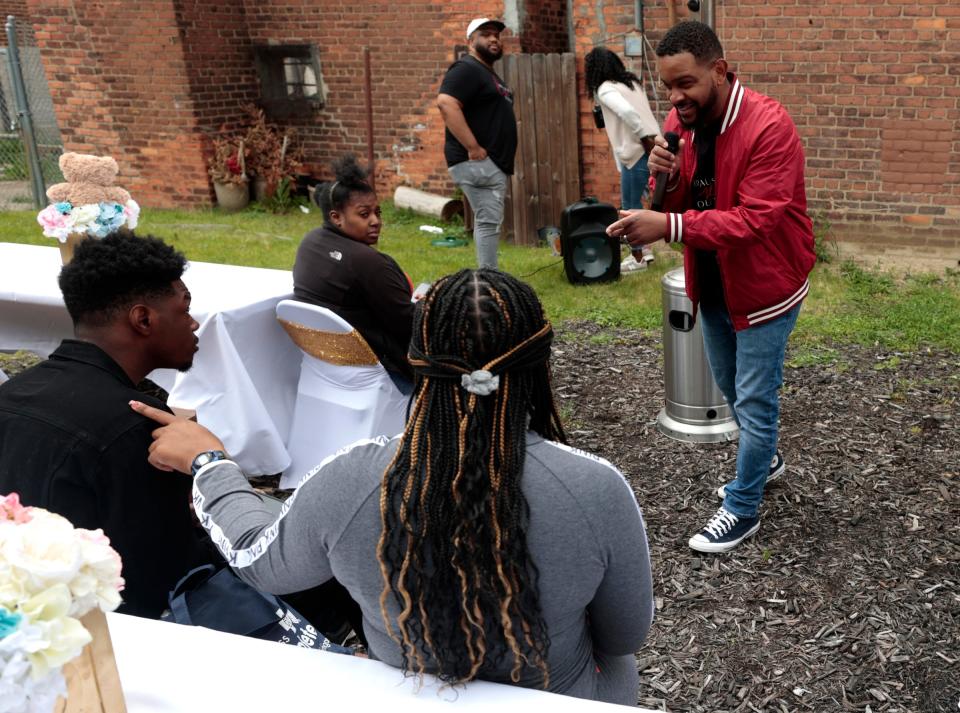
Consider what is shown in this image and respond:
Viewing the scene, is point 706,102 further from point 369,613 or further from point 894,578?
point 369,613

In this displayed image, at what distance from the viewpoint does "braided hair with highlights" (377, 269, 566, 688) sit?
1633 mm

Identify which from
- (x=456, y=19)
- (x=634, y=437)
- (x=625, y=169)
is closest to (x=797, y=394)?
(x=634, y=437)

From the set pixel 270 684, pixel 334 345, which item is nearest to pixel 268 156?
pixel 334 345

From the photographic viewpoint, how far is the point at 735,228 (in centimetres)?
313

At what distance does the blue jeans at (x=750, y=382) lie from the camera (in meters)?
3.40

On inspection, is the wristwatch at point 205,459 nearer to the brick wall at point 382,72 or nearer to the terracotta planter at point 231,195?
the brick wall at point 382,72

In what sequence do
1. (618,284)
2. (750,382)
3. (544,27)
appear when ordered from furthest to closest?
(544,27) → (618,284) → (750,382)

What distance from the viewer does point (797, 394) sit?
5039mm

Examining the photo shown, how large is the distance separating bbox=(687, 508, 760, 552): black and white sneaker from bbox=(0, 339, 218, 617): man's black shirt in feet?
6.75

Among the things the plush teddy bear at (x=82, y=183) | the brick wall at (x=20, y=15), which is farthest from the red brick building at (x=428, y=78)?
the brick wall at (x=20, y=15)

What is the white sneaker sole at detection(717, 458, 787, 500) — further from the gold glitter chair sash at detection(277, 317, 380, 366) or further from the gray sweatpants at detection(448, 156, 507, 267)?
the gray sweatpants at detection(448, 156, 507, 267)

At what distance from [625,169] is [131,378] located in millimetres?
5482

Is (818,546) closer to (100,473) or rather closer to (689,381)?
(689,381)

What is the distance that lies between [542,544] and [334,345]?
2609mm
